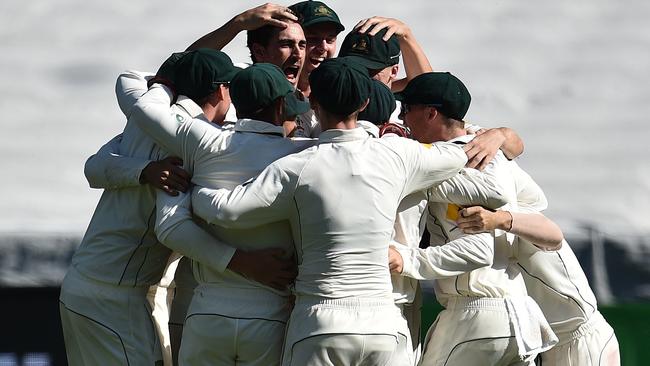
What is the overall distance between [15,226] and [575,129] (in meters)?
2.14

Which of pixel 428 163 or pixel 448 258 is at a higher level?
pixel 428 163

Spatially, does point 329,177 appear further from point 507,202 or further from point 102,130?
point 102,130

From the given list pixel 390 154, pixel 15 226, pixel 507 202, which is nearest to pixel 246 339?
pixel 390 154

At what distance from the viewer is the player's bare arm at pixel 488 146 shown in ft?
10.6

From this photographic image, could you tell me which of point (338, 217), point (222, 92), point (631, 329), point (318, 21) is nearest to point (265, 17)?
point (318, 21)

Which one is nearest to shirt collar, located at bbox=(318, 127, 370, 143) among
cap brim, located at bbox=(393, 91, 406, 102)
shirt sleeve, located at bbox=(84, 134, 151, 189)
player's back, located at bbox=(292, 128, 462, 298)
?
player's back, located at bbox=(292, 128, 462, 298)

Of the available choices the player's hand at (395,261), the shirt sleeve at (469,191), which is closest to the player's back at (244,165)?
the player's hand at (395,261)

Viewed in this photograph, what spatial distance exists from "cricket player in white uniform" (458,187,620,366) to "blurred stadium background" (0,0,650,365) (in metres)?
0.78

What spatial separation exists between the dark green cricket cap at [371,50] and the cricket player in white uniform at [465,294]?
Answer: 383mm

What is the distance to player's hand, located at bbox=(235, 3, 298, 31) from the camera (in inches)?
147

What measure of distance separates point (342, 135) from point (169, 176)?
469 mm

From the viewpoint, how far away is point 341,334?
9.45ft

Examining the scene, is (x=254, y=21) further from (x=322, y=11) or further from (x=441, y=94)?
(x=441, y=94)

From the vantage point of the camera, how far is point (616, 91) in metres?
4.97
